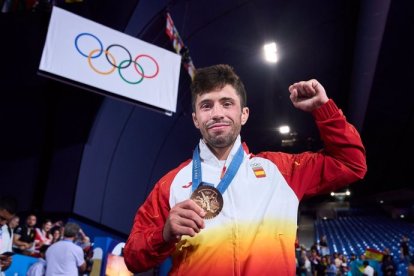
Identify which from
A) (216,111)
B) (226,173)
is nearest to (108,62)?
(216,111)

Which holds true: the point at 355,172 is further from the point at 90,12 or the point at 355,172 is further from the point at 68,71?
the point at 90,12

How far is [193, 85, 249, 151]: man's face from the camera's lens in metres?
1.61

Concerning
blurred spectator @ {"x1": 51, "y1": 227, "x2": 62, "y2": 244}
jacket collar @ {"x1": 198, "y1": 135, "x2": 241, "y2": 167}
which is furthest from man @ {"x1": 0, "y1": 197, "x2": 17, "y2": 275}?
jacket collar @ {"x1": 198, "y1": 135, "x2": 241, "y2": 167}

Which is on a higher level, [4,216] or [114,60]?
[114,60]

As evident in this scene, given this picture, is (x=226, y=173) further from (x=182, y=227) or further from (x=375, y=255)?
(x=375, y=255)

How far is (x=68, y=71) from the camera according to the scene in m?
4.91

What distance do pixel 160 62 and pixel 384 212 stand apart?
3224 centimetres

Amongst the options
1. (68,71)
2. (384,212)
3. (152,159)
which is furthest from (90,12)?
(384,212)

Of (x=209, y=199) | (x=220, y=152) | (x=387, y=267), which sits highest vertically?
(x=220, y=152)

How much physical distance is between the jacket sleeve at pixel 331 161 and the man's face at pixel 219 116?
0.30m

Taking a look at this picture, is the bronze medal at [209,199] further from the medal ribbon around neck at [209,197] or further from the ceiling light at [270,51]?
the ceiling light at [270,51]

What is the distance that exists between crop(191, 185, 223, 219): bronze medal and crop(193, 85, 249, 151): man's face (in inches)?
11.6

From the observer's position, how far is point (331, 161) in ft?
5.13

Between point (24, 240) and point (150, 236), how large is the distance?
17.8ft
